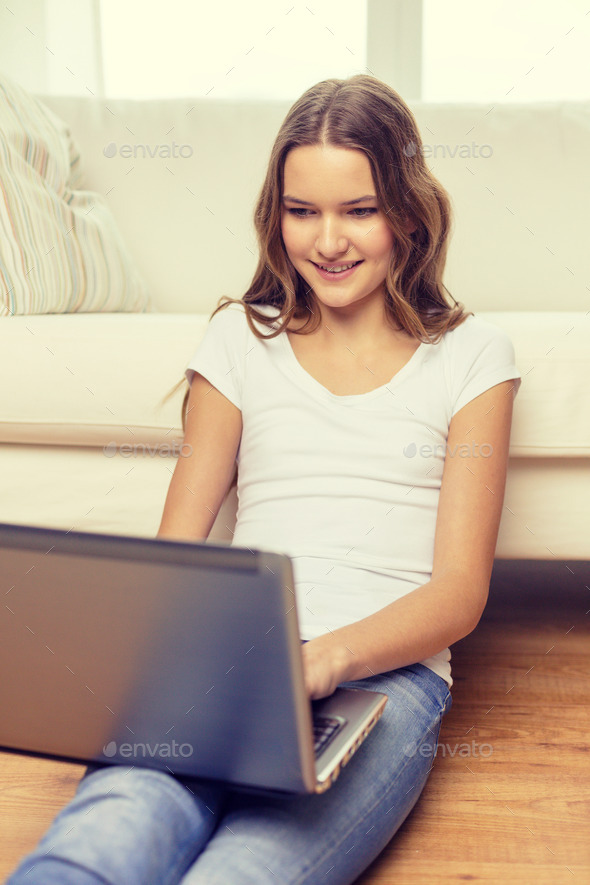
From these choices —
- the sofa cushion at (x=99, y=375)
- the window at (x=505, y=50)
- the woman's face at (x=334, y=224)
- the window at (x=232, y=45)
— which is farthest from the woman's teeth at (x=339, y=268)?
the window at (x=232, y=45)

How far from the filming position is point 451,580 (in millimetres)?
828

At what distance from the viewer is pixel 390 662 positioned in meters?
0.74

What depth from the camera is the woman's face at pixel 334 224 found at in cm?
93

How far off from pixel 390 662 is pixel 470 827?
0.21 m

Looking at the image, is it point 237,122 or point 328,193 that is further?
point 237,122

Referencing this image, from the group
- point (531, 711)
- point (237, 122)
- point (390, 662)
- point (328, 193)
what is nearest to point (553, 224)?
point (237, 122)

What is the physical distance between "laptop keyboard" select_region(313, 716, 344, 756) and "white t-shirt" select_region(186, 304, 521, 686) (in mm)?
227

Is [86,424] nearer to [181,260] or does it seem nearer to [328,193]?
[328,193]

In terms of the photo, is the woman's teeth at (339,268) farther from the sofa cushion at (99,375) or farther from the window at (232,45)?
the window at (232,45)

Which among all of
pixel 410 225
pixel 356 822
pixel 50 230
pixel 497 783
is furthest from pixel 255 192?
pixel 356 822

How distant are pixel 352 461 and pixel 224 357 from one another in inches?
8.6

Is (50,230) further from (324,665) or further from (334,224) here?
(324,665)

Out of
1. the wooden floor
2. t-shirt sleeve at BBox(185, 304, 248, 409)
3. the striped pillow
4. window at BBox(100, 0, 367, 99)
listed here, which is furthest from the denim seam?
window at BBox(100, 0, 367, 99)

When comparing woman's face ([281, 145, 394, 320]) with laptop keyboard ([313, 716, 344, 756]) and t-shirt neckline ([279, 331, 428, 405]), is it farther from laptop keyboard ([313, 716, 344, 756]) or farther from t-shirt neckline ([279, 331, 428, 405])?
laptop keyboard ([313, 716, 344, 756])
